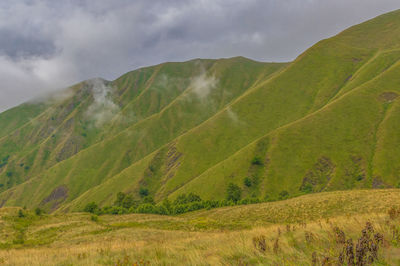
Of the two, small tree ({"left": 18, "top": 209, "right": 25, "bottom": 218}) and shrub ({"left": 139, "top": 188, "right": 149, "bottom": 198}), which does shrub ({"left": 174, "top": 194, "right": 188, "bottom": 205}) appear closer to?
shrub ({"left": 139, "top": 188, "right": 149, "bottom": 198})

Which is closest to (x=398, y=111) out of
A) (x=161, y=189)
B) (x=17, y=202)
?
(x=161, y=189)

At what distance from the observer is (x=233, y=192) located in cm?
9400

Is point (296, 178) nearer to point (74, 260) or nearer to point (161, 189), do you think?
point (161, 189)

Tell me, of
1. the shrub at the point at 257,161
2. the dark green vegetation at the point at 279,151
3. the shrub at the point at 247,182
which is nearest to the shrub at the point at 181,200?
the dark green vegetation at the point at 279,151

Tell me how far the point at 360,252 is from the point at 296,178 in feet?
334

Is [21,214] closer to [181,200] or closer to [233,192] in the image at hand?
[181,200]

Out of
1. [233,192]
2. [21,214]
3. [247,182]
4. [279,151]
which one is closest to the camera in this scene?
[21,214]

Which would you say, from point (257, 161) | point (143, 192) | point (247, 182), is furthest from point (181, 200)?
point (143, 192)

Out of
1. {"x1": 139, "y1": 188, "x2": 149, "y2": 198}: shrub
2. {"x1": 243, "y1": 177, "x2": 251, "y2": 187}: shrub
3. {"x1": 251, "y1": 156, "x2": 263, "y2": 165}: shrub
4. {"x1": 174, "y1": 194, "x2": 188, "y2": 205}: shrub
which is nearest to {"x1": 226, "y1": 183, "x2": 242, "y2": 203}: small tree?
{"x1": 243, "y1": 177, "x2": 251, "y2": 187}: shrub

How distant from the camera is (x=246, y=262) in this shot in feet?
19.7

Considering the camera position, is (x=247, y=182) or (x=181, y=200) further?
(x=247, y=182)

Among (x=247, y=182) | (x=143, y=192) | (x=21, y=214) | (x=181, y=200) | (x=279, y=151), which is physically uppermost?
(x=21, y=214)

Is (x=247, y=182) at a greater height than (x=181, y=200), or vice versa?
(x=181, y=200)

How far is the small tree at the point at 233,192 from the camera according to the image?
3639 inches
